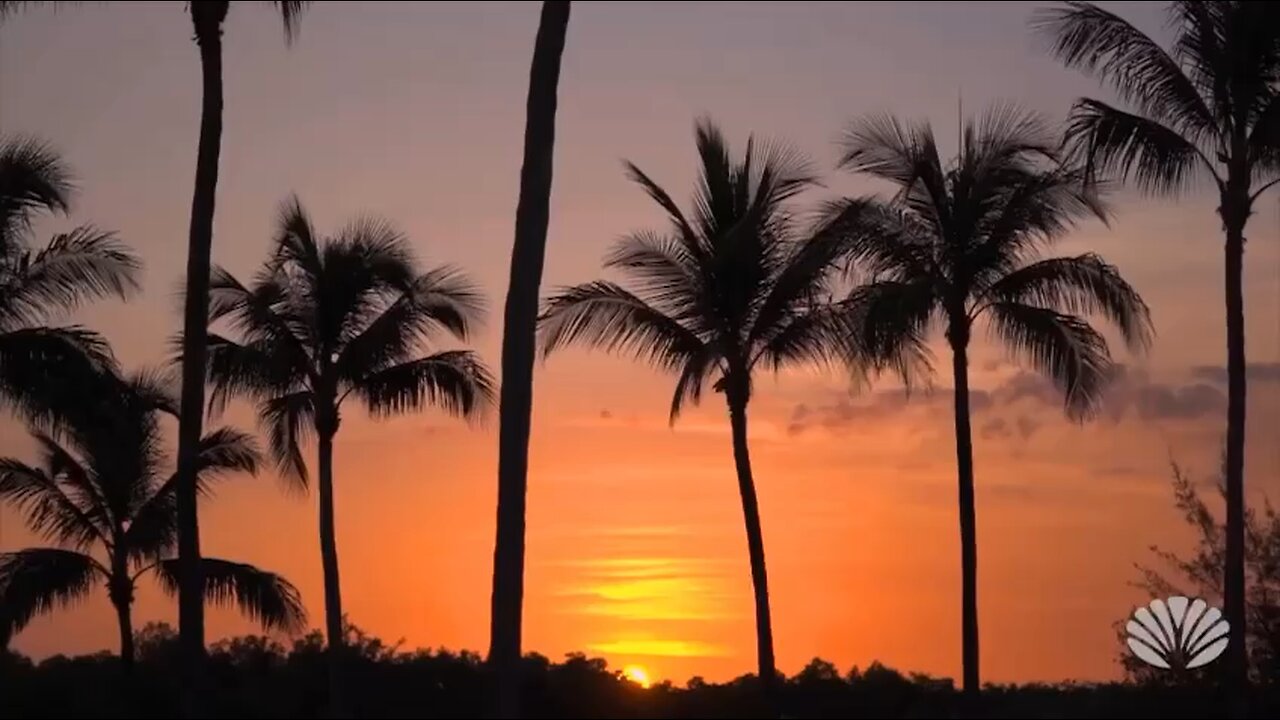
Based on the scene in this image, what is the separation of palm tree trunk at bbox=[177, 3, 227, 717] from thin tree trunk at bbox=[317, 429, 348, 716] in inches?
409

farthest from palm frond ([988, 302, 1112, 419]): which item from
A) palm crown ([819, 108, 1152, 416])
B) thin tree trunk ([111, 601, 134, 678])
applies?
thin tree trunk ([111, 601, 134, 678])

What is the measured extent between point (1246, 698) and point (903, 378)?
635 centimetres

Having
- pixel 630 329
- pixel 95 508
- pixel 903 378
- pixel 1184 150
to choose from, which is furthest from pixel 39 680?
pixel 1184 150

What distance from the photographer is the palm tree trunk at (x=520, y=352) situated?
54.3 feet

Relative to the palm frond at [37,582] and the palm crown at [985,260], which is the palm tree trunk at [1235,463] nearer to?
the palm crown at [985,260]

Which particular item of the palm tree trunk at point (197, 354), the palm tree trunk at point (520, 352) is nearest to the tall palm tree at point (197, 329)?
the palm tree trunk at point (197, 354)

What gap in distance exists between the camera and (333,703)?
33406 millimetres

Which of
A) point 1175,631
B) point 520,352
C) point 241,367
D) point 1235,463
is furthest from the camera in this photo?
point 241,367

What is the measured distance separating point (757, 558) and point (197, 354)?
30.2 feet

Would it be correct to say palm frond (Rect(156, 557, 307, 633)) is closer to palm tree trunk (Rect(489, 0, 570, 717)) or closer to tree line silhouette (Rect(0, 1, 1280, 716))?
tree line silhouette (Rect(0, 1, 1280, 716))

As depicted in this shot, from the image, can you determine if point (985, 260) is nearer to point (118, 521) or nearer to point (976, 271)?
point (976, 271)

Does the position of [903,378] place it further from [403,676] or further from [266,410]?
[403,676]

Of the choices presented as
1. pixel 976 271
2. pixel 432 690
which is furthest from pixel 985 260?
pixel 432 690

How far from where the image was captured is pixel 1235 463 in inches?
918
